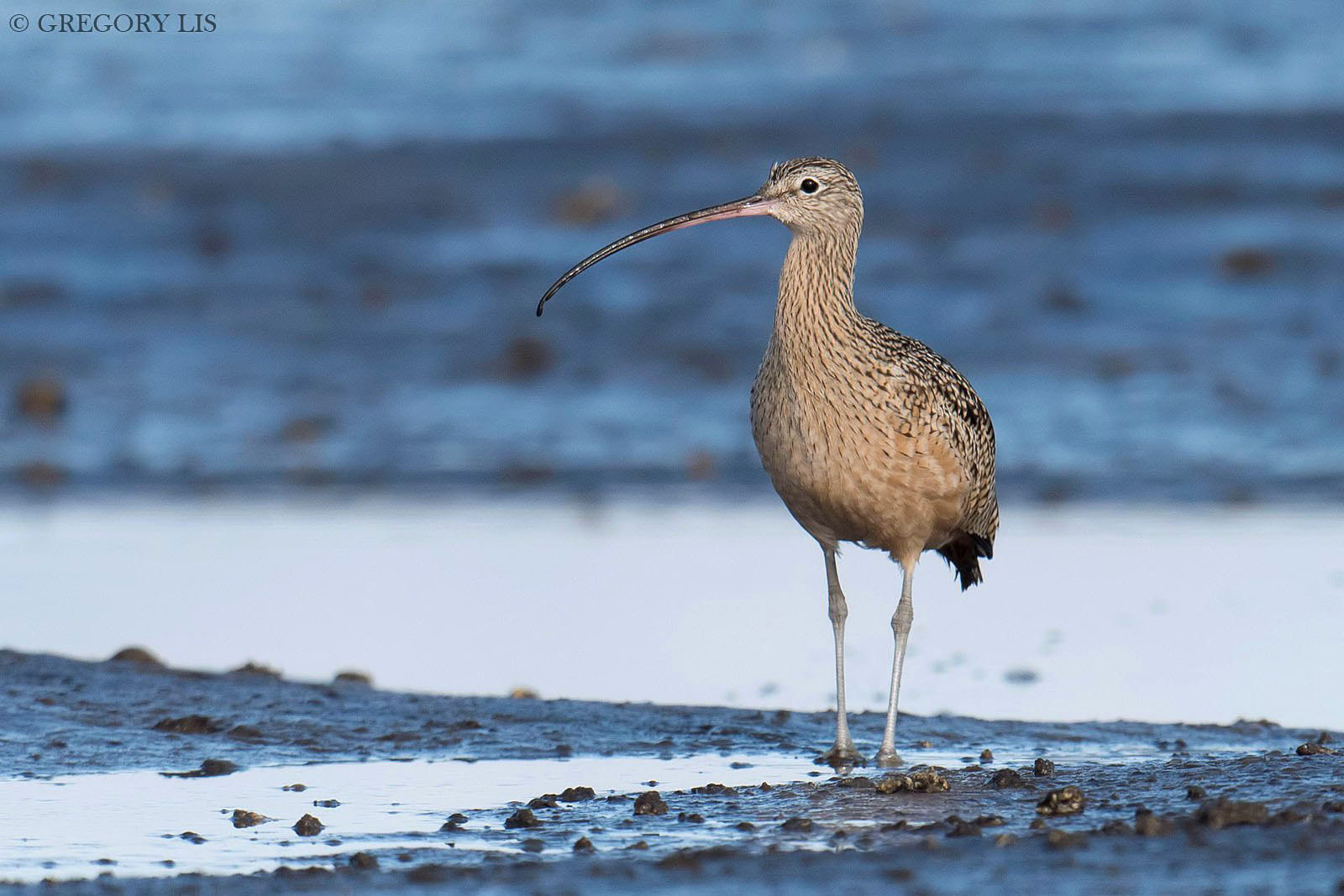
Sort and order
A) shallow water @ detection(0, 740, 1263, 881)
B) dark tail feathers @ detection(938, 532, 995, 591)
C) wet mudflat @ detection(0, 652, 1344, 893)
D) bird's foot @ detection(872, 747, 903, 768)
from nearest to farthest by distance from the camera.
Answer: wet mudflat @ detection(0, 652, 1344, 893)
shallow water @ detection(0, 740, 1263, 881)
bird's foot @ detection(872, 747, 903, 768)
dark tail feathers @ detection(938, 532, 995, 591)

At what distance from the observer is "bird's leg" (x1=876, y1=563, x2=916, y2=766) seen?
5.60 metres

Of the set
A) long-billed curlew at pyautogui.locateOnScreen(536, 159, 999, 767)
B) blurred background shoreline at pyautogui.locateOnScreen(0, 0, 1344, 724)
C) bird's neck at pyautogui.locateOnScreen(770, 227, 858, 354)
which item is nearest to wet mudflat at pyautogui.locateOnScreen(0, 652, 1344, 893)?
long-billed curlew at pyautogui.locateOnScreen(536, 159, 999, 767)

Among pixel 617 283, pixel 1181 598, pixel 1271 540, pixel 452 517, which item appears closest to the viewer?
pixel 1181 598

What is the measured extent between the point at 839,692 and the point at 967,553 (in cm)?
96

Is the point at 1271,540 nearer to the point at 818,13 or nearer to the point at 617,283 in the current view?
the point at 617,283

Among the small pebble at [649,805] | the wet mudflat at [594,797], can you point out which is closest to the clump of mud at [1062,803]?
the wet mudflat at [594,797]

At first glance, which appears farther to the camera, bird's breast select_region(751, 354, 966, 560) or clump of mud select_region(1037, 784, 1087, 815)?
bird's breast select_region(751, 354, 966, 560)

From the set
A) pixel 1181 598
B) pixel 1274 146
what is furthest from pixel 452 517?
pixel 1274 146

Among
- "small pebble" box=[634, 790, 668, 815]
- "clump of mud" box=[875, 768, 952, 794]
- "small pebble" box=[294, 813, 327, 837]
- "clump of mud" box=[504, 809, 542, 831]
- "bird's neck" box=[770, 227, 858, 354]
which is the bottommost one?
"small pebble" box=[294, 813, 327, 837]

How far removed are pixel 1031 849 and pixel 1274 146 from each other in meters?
14.1

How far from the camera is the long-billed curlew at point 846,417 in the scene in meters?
5.66

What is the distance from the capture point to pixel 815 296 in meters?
5.84

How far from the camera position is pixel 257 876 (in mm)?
4277

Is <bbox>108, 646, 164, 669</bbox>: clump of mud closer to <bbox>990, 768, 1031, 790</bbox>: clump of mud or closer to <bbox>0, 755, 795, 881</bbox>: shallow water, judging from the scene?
<bbox>0, 755, 795, 881</bbox>: shallow water
